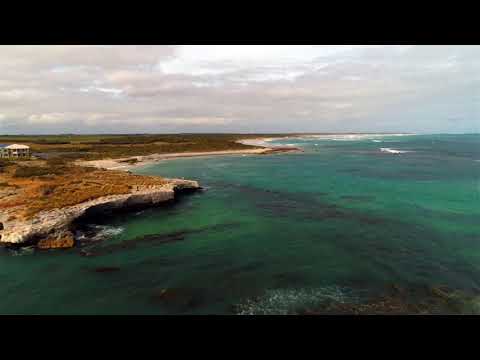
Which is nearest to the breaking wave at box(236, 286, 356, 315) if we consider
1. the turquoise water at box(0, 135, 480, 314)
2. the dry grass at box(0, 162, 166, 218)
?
the turquoise water at box(0, 135, 480, 314)

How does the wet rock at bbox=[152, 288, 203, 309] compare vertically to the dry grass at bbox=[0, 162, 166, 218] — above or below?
below

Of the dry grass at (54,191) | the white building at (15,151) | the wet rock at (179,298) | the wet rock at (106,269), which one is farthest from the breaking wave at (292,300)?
the white building at (15,151)

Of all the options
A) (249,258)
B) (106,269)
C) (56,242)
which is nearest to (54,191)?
(56,242)

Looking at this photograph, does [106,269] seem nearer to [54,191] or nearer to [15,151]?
[54,191]

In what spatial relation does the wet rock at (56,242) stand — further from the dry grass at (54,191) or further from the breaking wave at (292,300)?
the breaking wave at (292,300)

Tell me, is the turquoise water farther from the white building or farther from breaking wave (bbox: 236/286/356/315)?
the white building

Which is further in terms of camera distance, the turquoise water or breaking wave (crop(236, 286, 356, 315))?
the turquoise water
